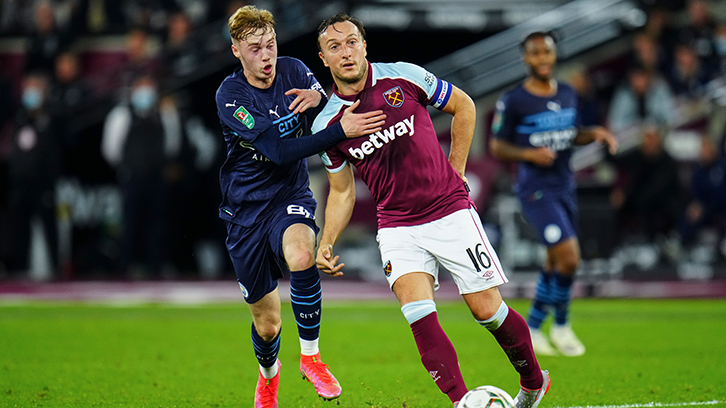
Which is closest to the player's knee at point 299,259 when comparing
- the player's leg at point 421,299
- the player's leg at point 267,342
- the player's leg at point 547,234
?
the player's leg at point 267,342

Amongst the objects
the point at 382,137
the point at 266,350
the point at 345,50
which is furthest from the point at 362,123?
the point at 266,350

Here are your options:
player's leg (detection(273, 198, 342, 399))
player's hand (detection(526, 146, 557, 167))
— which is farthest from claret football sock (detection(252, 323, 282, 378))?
player's hand (detection(526, 146, 557, 167))

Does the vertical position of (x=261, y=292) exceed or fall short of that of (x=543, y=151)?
it falls short

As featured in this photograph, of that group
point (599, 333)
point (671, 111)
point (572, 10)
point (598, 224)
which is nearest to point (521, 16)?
point (572, 10)

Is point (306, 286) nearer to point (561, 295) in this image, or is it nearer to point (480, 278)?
point (480, 278)

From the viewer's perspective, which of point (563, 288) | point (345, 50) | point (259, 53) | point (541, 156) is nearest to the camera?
point (345, 50)

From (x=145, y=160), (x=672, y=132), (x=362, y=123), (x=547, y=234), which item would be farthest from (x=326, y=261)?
(x=672, y=132)

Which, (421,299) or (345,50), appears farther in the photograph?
(345,50)

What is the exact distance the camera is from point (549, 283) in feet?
28.2

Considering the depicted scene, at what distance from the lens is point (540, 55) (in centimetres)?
846

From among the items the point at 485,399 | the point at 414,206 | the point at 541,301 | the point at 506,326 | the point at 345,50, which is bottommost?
the point at 541,301

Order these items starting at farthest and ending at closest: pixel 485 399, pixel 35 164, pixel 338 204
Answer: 1. pixel 35 164
2. pixel 338 204
3. pixel 485 399

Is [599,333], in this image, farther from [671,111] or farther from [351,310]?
[671,111]

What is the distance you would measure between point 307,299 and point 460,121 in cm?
149
